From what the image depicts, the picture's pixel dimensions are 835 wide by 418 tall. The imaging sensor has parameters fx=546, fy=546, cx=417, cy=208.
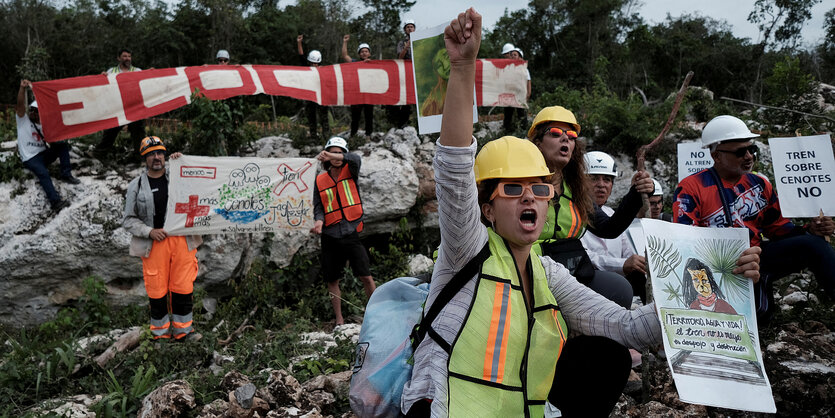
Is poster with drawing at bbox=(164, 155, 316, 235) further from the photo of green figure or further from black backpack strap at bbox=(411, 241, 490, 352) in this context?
black backpack strap at bbox=(411, 241, 490, 352)

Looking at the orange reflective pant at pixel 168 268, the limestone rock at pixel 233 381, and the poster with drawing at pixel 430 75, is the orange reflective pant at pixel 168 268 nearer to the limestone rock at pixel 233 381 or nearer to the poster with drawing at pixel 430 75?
the limestone rock at pixel 233 381

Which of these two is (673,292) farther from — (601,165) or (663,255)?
(601,165)

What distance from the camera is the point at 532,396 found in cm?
197

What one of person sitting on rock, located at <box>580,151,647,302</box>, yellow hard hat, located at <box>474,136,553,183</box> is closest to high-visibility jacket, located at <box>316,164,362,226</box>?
person sitting on rock, located at <box>580,151,647,302</box>

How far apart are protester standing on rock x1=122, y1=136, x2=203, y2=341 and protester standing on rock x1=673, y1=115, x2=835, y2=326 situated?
4487 mm

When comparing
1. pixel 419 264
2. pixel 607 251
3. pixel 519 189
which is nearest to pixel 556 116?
pixel 519 189

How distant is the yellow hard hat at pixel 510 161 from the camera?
77.0 inches

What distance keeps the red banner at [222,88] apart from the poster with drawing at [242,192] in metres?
1.95

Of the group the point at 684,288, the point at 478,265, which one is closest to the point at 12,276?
the point at 478,265

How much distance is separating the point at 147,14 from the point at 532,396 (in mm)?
27864

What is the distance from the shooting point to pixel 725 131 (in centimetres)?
350

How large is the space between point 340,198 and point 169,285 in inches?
76.1

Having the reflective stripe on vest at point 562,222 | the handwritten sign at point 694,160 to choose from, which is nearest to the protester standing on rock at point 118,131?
the reflective stripe on vest at point 562,222

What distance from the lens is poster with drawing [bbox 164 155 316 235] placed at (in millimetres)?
5793
